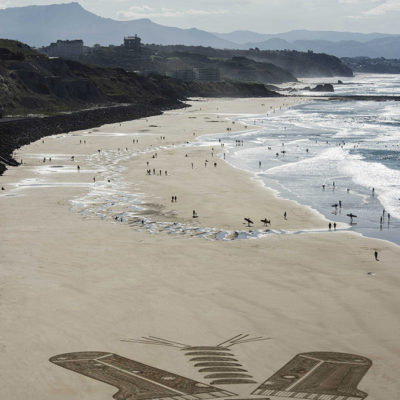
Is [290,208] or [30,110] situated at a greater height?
[30,110]

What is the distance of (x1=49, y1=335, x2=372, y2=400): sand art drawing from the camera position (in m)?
20.4

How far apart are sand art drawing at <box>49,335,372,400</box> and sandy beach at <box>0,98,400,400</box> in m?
0.33

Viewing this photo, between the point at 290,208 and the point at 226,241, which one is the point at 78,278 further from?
the point at 290,208

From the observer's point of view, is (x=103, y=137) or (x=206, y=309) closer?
(x=206, y=309)

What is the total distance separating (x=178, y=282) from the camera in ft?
107

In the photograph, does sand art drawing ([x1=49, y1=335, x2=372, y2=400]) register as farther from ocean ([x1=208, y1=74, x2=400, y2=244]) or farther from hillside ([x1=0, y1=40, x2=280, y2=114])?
hillside ([x1=0, y1=40, x2=280, y2=114])

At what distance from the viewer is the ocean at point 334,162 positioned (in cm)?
5284

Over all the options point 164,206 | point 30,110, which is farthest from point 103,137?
point 164,206

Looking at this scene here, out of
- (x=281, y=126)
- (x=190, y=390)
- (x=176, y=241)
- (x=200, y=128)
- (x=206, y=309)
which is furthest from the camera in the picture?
(x=281, y=126)

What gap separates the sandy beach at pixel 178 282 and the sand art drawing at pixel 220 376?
33 centimetres

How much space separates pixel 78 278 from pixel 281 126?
4156 inches

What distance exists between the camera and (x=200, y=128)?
124625mm

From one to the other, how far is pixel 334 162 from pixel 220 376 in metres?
62.3

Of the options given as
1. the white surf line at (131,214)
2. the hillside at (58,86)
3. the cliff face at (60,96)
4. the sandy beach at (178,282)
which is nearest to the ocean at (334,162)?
the sandy beach at (178,282)
